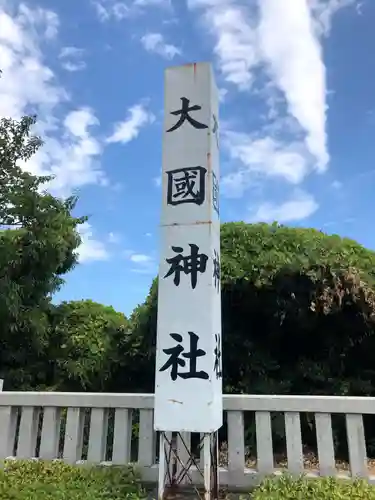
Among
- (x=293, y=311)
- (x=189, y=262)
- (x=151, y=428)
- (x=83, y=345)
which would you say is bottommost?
(x=151, y=428)

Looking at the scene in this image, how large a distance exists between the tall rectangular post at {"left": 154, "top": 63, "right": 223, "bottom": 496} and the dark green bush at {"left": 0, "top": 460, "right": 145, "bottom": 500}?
570 millimetres

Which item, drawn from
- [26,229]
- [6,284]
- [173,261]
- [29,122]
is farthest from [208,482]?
[29,122]

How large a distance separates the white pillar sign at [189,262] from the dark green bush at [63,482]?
0.54 meters

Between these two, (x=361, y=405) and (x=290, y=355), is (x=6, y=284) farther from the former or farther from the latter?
(x=361, y=405)

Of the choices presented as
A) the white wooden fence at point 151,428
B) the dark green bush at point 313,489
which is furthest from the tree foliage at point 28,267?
the dark green bush at point 313,489

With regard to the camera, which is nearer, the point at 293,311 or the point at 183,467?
the point at 183,467

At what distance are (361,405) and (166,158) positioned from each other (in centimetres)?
244

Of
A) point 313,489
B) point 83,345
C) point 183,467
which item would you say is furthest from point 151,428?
point 83,345

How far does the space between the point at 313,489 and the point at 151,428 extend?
1.32 m

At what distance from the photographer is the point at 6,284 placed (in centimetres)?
492

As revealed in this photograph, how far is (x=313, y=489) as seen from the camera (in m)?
3.08

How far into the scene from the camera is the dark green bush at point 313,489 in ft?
9.63

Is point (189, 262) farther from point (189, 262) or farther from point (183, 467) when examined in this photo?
point (183, 467)

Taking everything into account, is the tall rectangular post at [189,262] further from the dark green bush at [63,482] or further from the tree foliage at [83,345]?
the tree foliage at [83,345]
